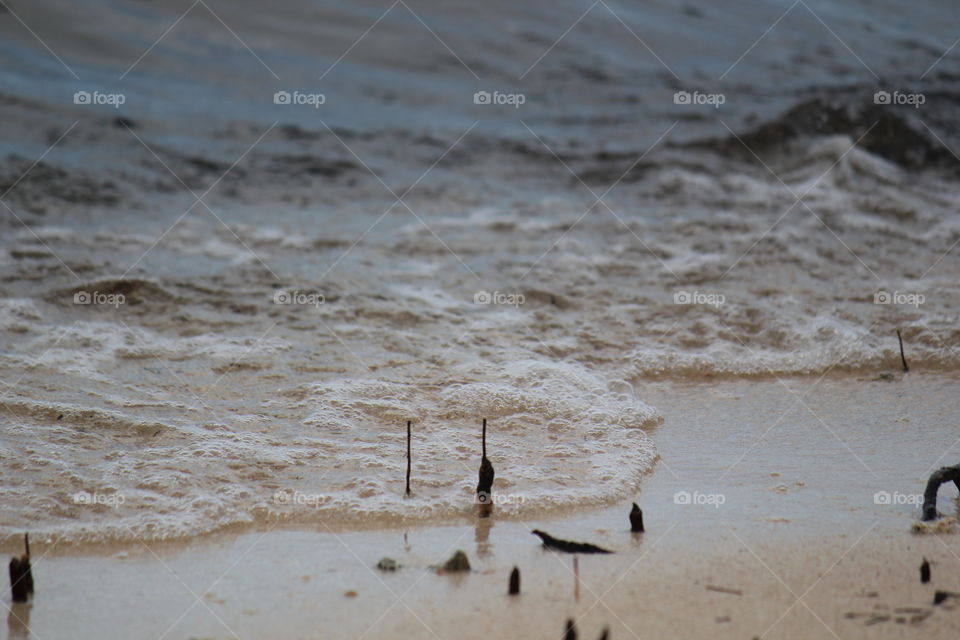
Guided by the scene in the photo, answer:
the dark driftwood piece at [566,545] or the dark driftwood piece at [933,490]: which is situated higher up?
the dark driftwood piece at [933,490]

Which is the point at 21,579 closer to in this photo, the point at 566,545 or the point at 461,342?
the point at 566,545

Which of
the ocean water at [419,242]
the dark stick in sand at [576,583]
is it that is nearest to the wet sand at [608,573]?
the dark stick in sand at [576,583]

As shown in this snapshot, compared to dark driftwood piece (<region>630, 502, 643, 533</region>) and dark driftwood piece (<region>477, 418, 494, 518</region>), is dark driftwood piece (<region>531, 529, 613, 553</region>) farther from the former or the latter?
dark driftwood piece (<region>477, 418, 494, 518</region>)

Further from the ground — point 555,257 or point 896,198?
point 896,198

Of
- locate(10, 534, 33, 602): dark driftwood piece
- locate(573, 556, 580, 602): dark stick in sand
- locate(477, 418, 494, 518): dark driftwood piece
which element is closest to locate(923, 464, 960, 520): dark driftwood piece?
locate(573, 556, 580, 602): dark stick in sand

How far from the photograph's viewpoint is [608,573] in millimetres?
2539

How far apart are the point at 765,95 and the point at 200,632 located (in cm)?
963

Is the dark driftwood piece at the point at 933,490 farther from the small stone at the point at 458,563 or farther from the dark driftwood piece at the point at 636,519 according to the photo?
the small stone at the point at 458,563

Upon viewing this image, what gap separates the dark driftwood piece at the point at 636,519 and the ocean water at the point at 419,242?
12.2 inches

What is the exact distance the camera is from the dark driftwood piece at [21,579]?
2369mm

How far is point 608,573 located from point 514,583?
0.29 m

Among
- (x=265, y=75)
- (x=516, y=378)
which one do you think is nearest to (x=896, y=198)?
(x=516, y=378)

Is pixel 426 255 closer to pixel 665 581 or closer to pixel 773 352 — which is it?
pixel 773 352

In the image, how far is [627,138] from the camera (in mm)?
9438
